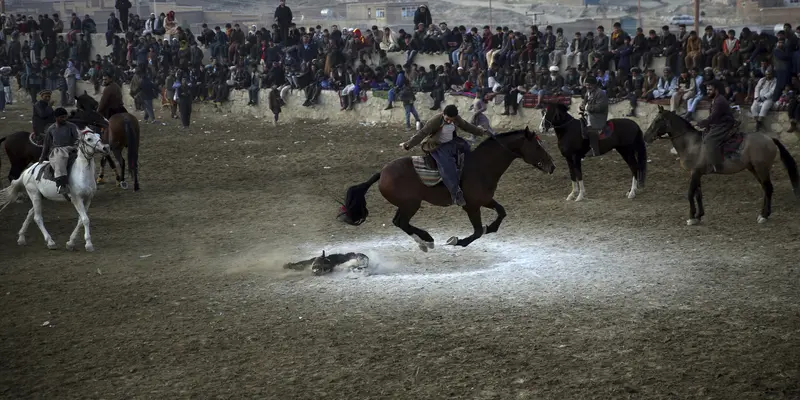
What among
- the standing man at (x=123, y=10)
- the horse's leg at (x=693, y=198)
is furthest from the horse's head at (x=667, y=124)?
the standing man at (x=123, y=10)

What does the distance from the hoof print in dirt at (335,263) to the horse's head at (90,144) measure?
394cm

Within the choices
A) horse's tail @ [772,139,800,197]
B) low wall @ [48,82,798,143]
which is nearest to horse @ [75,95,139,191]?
low wall @ [48,82,798,143]

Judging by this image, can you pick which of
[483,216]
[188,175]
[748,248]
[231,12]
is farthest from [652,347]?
[231,12]

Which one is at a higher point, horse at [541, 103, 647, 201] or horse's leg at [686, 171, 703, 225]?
horse at [541, 103, 647, 201]

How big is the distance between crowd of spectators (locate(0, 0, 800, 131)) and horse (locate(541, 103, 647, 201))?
149cm

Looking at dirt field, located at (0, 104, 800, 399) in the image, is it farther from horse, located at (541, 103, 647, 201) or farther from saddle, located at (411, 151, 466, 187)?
saddle, located at (411, 151, 466, 187)

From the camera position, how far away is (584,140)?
1630cm

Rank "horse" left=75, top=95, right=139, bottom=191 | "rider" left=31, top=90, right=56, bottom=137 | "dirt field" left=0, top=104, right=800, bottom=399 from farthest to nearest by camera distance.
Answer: "horse" left=75, top=95, right=139, bottom=191 → "rider" left=31, top=90, right=56, bottom=137 → "dirt field" left=0, top=104, right=800, bottom=399

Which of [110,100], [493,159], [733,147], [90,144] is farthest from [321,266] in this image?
[110,100]

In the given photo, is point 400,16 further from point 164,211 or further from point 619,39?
point 164,211

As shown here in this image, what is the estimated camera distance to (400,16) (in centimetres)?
5097

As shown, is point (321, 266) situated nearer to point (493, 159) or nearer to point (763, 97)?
point (493, 159)

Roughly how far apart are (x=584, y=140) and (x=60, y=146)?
30.9 ft

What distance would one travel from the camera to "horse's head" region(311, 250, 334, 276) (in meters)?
11.3
